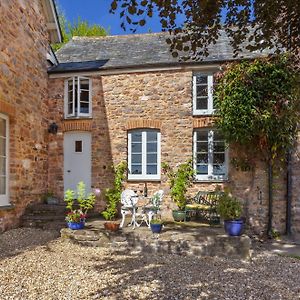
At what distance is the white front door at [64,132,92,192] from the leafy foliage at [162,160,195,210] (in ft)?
8.58

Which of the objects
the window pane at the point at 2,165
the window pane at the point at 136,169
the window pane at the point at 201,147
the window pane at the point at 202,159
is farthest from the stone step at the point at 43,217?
the window pane at the point at 201,147

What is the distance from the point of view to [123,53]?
11828 mm

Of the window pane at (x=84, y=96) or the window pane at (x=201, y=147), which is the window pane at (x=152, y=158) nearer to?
the window pane at (x=201, y=147)

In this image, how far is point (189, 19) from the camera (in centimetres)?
434

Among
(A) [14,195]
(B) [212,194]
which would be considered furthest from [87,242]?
(B) [212,194]

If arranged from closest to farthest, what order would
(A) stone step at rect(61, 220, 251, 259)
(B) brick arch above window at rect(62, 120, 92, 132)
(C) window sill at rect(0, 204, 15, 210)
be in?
(A) stone step at rect(61, 220, 251, 259) < (C) window sill at rect(0, 204, 15, 210) < (B) brick arch above window at rect(62, 120, 92, 132)

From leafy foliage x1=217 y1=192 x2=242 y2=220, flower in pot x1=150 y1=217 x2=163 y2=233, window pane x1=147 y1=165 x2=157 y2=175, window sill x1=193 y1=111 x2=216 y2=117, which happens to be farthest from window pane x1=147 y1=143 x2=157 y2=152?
flower in pot x1=150 y1=217 x2=163 y2=233

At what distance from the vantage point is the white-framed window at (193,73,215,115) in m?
10.2

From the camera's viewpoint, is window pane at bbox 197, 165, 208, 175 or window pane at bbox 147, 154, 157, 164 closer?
window pane at bbox 197, 165, 208, 175

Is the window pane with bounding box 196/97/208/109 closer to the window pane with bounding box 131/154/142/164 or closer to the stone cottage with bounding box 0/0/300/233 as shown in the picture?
the stone cottage with bounding box 0/0/300/233

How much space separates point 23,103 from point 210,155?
5.71 meters

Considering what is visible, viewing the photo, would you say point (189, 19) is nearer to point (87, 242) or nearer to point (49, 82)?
point (87, 242)

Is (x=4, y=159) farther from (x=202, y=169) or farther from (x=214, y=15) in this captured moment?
(x=214, y=15)

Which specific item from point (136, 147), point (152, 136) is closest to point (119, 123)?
point (136, 147)
